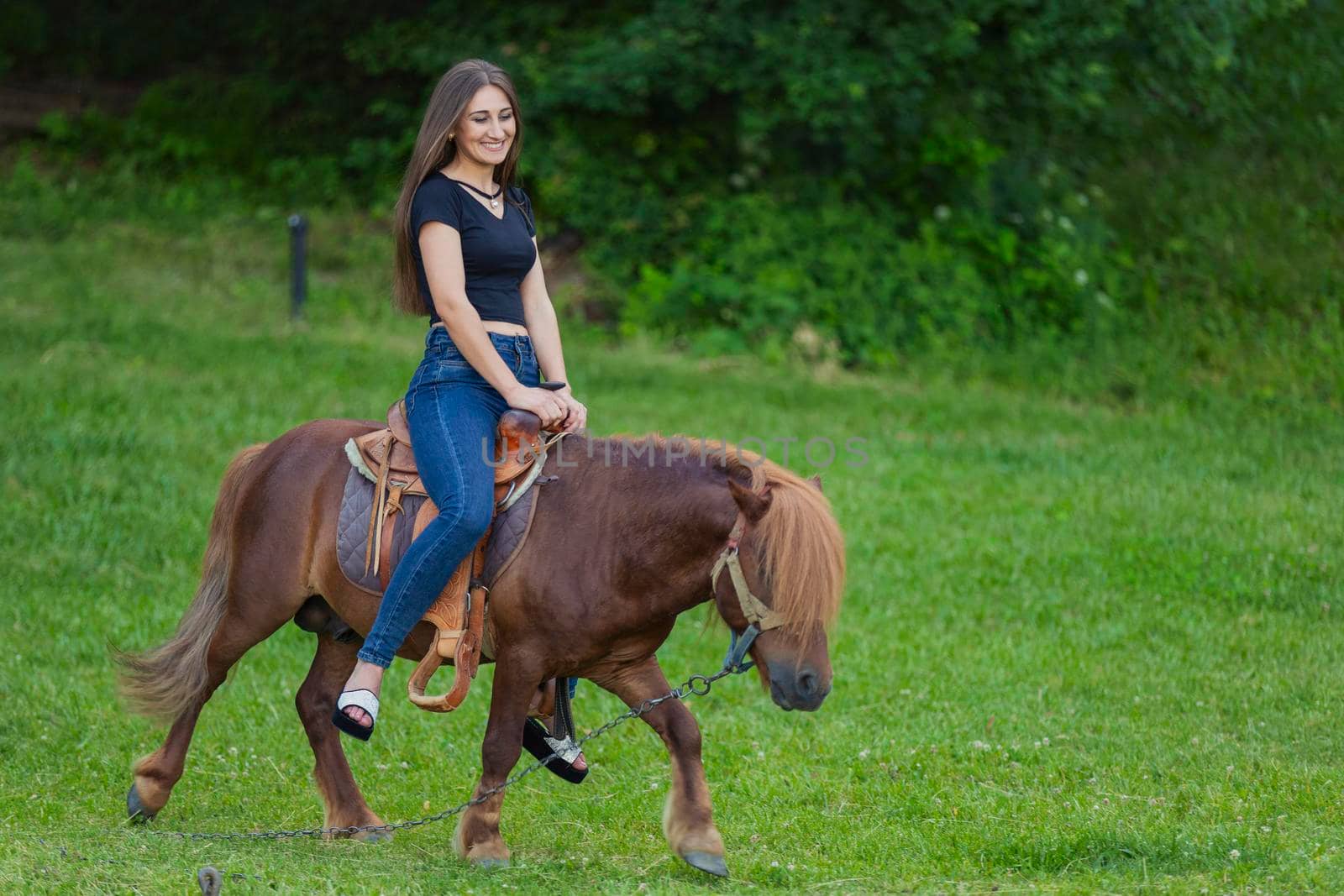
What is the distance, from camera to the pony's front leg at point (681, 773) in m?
4.59

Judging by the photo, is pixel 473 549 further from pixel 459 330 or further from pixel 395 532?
pixel 459 330

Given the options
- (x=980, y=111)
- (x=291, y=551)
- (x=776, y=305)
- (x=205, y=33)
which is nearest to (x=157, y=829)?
(x=291, y=551)

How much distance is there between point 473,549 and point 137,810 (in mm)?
1866

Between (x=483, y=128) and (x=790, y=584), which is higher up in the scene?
(x=483, y=128)

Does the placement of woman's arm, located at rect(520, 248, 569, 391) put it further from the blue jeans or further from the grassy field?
the grassy field

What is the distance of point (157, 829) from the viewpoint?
17.5 feet

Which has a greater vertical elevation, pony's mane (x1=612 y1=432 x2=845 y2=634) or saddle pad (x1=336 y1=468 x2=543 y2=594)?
pony's mane (x1=612 y1=432 x2=845 y2=634)

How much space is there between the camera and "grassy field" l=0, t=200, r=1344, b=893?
4.95 meters

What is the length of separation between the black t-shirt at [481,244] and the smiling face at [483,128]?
0.42 ft

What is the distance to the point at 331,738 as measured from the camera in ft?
17.8

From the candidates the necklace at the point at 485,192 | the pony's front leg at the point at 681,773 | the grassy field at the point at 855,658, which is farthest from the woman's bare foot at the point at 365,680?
the necklace at the point at 485,192

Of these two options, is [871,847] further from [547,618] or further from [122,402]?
[122,402]

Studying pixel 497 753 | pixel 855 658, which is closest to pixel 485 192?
pixel 497 753

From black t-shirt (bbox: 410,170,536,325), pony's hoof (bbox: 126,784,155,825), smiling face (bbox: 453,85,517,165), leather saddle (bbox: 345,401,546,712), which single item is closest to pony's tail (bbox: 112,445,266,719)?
pony's hoof (bbox: 126,784,155,825)
